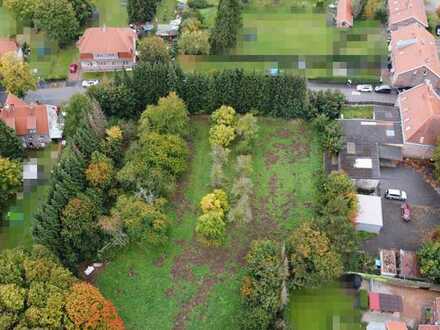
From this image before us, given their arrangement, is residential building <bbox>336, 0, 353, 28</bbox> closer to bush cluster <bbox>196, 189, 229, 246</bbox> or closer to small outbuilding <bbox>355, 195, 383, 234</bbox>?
small outbuilding <bbox>355, 195, 383, 234</bbox>

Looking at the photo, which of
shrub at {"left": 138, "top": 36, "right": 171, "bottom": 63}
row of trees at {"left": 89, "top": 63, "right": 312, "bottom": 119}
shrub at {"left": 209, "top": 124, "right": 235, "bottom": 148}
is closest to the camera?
shrub at {"left": 209, "top": 124, "right": 235, "bottom": 148}

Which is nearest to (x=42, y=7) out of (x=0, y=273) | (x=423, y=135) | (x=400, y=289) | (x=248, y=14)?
(x=248, y=14)

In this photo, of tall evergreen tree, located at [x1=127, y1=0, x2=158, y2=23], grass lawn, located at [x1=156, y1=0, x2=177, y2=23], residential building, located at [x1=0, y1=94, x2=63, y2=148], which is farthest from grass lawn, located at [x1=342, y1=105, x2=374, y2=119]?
residential building, located at [x1=0, y1=94, x2=63, y2=148]

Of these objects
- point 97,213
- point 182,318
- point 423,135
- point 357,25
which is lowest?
point 182,318

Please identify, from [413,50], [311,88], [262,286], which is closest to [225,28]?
[311,88]

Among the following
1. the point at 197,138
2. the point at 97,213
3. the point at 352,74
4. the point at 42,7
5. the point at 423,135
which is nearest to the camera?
the point at 97,213

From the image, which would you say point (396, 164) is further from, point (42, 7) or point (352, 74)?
point (42, 7)
